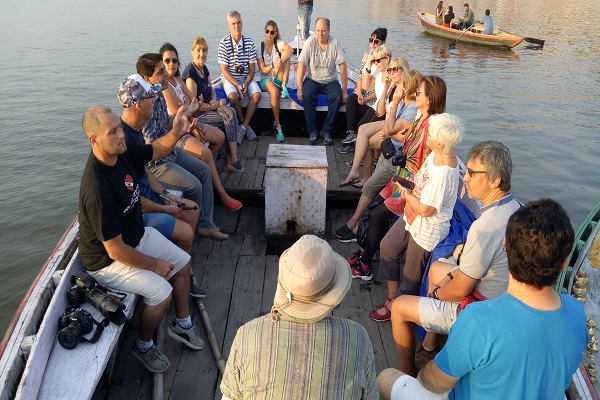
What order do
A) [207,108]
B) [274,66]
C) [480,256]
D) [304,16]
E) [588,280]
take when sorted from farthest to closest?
[304,16] → [274,66] → [207,108] → [588,280] → [480,256]

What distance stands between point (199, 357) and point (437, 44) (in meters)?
23.1

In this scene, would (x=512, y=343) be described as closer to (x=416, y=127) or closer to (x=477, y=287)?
(x=477, y=287)

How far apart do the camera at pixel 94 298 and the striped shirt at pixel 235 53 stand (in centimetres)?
410

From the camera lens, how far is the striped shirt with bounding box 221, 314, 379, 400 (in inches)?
64.6

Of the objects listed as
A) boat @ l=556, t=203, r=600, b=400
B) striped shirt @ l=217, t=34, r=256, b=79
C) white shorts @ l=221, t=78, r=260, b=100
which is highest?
striped shirt @ l=217, t=34, r=256, b=79

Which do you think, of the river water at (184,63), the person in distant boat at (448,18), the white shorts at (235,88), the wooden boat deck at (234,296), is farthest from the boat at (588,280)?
the person in distant boat at (448,18)

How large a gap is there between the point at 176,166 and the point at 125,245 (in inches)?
57.9

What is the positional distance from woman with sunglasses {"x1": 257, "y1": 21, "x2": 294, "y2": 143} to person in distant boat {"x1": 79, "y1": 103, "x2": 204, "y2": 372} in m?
3.35

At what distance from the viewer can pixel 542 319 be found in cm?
178

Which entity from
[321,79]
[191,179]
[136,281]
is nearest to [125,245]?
[136,281]

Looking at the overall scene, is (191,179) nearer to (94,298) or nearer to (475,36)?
(94,298)

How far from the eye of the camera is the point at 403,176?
3.84m

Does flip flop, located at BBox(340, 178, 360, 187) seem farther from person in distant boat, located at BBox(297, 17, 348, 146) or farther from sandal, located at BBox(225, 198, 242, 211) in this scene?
person in distant boat, located at BBox(297, 17, 348, 146)

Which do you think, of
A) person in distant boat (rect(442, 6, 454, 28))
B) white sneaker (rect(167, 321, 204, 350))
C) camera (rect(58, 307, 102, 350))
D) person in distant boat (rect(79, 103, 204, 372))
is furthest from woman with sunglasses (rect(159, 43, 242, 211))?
person in distant boat (rect(442, 6, 454, 28))
